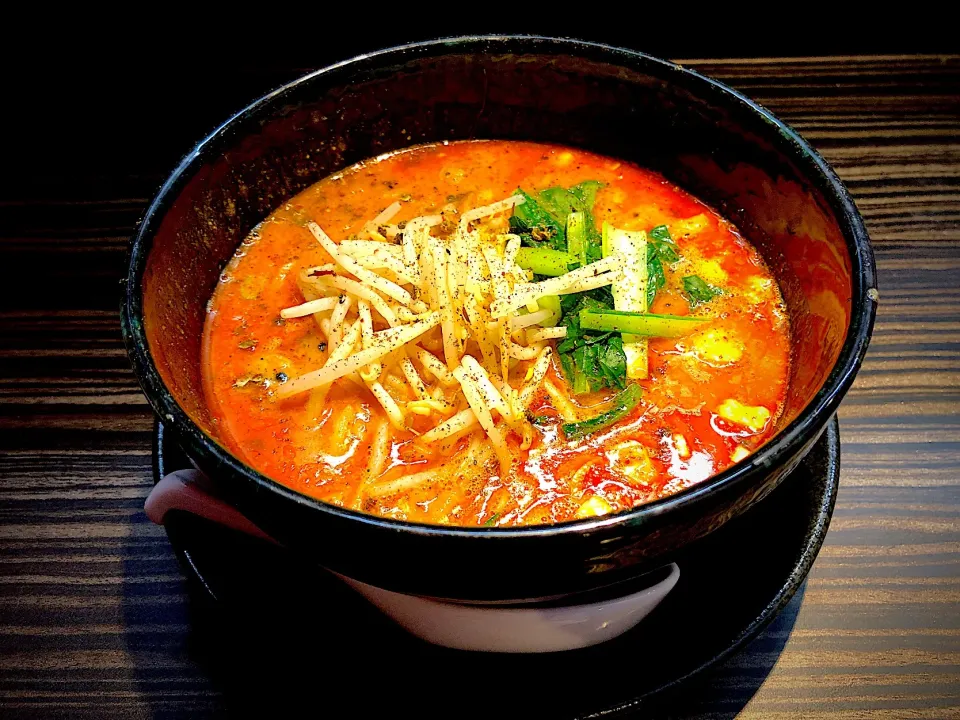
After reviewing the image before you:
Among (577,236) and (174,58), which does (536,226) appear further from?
(174,58)

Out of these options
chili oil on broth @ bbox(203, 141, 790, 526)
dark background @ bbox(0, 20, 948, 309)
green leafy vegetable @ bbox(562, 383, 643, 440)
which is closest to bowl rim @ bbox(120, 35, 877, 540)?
chili oil on broth @ bbox(203, 141, 790, 526)

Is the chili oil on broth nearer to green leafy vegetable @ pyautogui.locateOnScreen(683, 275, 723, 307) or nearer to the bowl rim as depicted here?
green leafy vegetable @ pyautogui.locateOnScreen(683, 275, 723, 307)

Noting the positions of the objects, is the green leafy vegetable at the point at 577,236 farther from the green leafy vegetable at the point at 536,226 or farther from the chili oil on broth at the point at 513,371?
the chili oil on broth at the point at 513,371

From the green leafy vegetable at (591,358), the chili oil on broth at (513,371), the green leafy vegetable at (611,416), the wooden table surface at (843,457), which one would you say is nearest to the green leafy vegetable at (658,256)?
the chili oil on broth at (513,371)

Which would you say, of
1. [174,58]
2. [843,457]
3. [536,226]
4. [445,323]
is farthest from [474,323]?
[174,58]

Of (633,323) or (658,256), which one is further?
(658,256)

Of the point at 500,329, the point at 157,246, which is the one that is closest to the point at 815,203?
the point at 500,329

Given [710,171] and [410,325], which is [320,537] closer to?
[410,325]

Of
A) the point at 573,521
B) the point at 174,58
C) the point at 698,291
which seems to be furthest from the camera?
the point at 174,58
